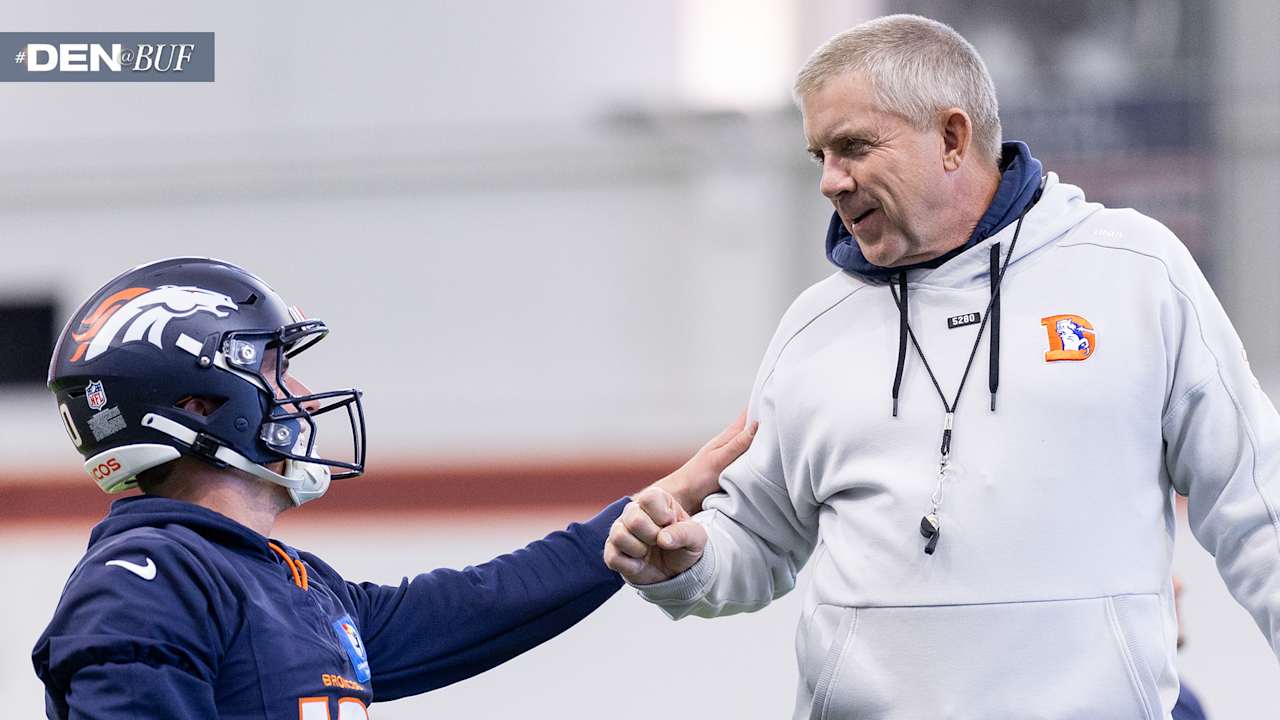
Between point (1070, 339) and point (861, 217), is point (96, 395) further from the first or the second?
point (1070, 339)

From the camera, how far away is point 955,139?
240 centimetres

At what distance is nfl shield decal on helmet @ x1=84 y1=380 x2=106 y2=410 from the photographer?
7.76ft

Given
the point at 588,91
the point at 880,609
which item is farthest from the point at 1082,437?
the point at 588,91

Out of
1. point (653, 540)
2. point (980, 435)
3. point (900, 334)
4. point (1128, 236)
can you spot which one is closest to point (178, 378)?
point (653, 540)

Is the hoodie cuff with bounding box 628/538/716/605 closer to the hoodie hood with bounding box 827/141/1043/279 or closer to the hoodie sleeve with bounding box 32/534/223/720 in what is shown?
the hoodie hood with bounding box 827/141/1043/279

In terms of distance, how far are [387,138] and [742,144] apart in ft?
5.68

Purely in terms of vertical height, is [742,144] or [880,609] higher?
[742,144]

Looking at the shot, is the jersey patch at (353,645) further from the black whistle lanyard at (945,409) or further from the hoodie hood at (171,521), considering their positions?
the black whistle lanyard at (945,409)

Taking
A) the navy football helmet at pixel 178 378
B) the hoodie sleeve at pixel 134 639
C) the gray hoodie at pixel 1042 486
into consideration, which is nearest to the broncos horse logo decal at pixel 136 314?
the navy football helmet at pixel 178 378

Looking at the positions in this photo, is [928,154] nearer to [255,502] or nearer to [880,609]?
[880,609]

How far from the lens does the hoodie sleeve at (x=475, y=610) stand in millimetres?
2668

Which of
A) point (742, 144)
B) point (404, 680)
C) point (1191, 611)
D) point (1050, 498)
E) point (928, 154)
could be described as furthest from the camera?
point (742, 144)

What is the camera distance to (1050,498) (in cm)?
222

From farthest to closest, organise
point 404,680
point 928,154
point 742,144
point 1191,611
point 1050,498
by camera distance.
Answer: point 742,144 → point 1191,611 → point 404,680 → point 928,154 → point 1050,498
